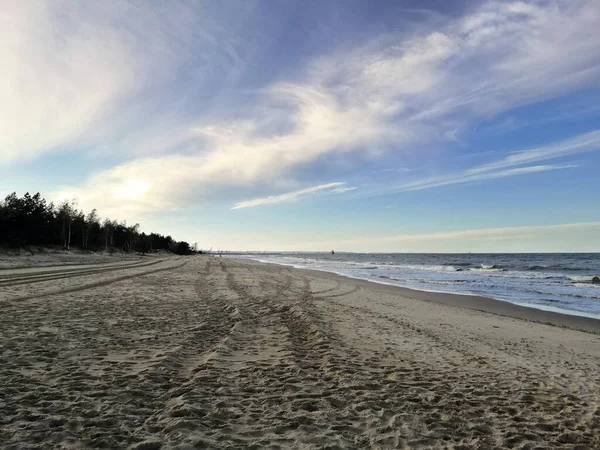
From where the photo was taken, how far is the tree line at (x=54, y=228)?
43.6 meters

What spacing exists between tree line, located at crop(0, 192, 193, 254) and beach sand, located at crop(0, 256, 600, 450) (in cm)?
4012

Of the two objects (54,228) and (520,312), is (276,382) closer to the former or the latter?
(520,312)

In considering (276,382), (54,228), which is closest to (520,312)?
(276,382)

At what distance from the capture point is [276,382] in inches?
234

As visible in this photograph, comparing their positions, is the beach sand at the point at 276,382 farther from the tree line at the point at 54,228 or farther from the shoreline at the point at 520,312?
the tree line at the point at 54,228

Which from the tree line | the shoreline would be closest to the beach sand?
the shoreline

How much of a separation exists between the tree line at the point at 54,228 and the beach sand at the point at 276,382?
1580 inches

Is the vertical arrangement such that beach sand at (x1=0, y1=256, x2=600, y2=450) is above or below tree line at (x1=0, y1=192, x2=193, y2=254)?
below

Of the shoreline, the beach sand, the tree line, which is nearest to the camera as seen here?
the beach sand

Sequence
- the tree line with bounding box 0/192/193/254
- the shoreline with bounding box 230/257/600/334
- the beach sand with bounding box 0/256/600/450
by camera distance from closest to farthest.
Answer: the beach sand with bounding box 0/256/600/450 < the shoreline with bounding box 230/257/600/334 < the tree line with bounding box 0/192/193/254

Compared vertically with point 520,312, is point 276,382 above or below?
above

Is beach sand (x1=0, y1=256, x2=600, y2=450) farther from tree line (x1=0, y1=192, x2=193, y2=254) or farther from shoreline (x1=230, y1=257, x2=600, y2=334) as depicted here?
tree line (x1=0, y1=192, x2=193, y2=254)

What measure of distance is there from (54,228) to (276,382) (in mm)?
68103

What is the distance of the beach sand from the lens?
4246 mm
